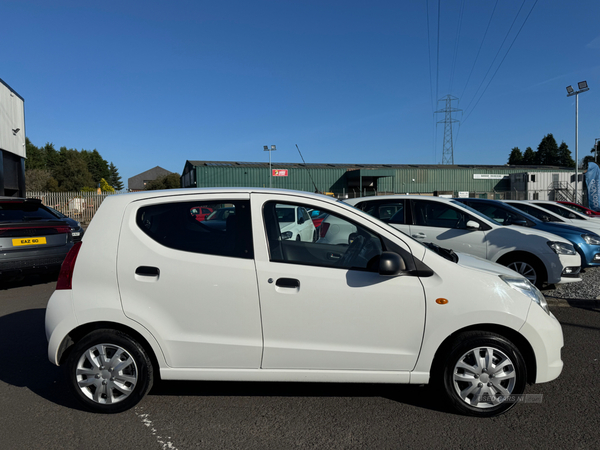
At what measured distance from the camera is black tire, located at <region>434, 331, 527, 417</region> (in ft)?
10.4

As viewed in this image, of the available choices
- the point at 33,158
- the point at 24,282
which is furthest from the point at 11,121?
the point at 33,158

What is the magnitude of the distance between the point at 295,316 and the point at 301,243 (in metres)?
0.70

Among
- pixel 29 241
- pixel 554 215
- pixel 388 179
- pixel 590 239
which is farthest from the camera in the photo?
pixel 388 179

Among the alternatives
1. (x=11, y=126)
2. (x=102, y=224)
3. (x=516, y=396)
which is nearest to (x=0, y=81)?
(x=11, y=126)

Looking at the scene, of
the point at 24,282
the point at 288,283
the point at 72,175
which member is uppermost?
the point at 72,175

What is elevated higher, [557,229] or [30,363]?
[557,229]

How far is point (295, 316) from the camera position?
3.20m

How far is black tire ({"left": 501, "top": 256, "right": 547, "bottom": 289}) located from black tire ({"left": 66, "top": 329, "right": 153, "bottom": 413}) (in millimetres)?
6060

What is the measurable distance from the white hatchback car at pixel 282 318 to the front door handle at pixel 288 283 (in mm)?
10

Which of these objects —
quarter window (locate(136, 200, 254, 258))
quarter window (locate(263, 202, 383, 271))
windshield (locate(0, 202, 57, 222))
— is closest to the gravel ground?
quarter window (locate(263, 202, 383, 271))

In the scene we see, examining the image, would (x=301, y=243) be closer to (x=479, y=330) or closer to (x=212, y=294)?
(x=212, y=294)

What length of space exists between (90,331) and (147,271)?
0.67 metres

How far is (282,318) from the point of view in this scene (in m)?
3.20

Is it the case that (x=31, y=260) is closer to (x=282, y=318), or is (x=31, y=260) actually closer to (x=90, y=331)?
(x=90, y=331)
